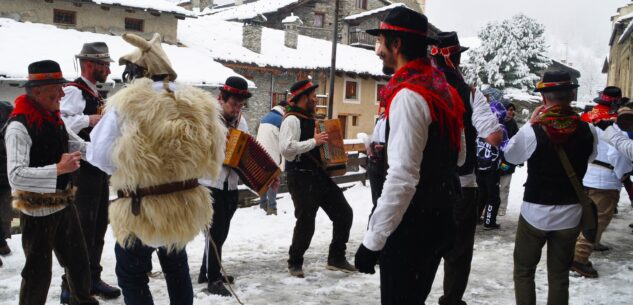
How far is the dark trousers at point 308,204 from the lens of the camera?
605cm

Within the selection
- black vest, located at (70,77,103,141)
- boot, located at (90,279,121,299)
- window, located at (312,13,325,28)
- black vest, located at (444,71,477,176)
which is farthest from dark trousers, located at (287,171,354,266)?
window, located at (312,13,325,28)

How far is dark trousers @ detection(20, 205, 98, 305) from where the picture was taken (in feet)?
13.1

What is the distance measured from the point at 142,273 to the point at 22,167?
3.88 feet

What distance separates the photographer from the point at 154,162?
10.9 feet

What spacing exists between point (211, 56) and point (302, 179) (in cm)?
1920

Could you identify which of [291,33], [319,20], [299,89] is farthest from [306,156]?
[319,20]

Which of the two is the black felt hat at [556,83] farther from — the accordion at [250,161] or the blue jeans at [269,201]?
the blue jeans at [269,201]

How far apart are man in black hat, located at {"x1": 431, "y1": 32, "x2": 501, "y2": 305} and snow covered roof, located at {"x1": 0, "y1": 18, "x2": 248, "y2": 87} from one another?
12724 millimetres

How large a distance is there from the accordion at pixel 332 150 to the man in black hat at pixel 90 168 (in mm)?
2307

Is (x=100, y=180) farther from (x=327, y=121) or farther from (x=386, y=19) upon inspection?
(x=386, y=19)

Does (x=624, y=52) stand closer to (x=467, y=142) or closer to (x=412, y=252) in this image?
(x=467, y=142)

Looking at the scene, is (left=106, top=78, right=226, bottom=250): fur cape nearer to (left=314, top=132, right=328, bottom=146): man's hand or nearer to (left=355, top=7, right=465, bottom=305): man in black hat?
(left=355, top=7, right=465, bottom=305): man in black hat

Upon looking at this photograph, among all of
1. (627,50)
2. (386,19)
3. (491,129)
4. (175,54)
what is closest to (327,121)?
(491,129)

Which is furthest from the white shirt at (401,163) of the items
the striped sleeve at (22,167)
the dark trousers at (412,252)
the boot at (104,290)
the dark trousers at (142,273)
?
the boot at (104,290)
